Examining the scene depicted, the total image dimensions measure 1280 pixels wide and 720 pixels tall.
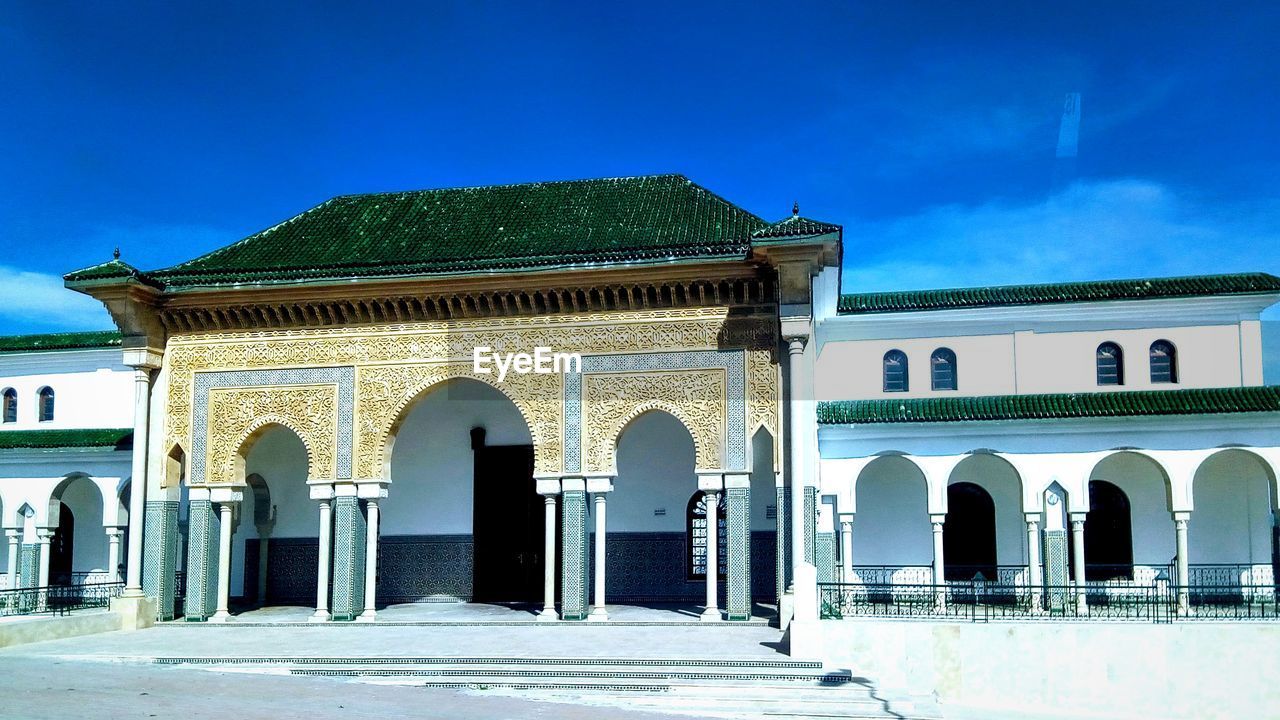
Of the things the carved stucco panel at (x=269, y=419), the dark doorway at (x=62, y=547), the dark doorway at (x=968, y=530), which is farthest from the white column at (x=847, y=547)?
the dark doorway at (x=62, y=547)

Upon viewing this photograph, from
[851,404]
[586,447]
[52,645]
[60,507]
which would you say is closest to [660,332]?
[586,447]

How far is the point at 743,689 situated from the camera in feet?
31.8

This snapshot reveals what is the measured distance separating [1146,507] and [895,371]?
11.9ft

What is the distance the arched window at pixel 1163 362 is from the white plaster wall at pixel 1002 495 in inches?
102

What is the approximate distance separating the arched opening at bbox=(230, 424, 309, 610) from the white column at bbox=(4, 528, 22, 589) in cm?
311

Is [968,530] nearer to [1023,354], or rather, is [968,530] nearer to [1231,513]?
[1023,354]

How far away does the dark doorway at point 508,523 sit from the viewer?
598 inches

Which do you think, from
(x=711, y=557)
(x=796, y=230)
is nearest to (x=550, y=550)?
(x=711, y=557)

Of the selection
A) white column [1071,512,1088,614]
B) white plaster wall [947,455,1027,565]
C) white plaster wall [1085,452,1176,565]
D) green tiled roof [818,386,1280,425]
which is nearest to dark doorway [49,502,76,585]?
green tiled roof [818,386,1280,425]

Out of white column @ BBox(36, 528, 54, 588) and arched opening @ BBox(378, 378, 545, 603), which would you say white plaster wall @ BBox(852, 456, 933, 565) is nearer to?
arched opening @ BBox(378, 378, 545, 603)

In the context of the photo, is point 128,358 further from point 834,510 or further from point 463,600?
point 834,510

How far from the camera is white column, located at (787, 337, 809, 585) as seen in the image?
38.7ft

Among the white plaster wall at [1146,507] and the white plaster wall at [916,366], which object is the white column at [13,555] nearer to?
the white plaster wall at [916,366]

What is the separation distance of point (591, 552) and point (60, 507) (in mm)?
7998
